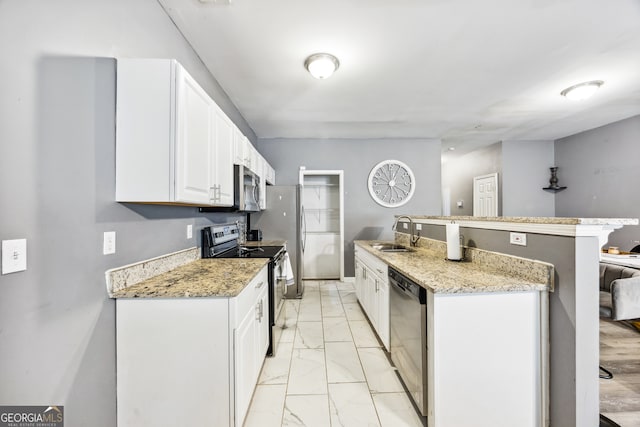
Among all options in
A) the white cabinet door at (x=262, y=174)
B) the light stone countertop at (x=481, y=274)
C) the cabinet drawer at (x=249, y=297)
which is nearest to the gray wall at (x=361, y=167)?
the white cabinet door at (x=262, y=174)

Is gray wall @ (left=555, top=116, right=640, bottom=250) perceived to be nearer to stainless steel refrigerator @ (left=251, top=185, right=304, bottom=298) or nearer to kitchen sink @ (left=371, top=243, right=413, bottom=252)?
kitchen sink @ (left=371, top=243, right=413, bottom=252)

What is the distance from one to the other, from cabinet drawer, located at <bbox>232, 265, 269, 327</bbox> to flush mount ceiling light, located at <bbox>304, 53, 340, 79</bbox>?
1868 mm

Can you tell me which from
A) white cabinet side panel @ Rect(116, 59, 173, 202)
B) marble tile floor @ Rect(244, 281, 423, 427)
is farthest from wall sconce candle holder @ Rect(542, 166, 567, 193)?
white cabinet side panel @ Rect(116, 59, 173, 202)

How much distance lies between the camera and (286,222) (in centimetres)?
395

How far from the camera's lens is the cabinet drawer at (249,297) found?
54.9 inches

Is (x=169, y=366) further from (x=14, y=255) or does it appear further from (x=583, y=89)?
(x=583, y=89)

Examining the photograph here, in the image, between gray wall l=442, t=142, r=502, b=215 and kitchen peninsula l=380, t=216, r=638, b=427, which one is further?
gray wall l=442, t=142, r=502, b=215

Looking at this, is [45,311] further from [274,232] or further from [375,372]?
[274,232]

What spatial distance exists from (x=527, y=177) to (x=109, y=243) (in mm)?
6680

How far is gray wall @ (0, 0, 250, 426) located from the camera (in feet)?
2.92

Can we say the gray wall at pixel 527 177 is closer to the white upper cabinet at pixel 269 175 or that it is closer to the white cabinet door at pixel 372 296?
the white cabinet door at pixel 372 296

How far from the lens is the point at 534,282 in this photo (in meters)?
1.47

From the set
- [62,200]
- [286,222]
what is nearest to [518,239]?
[62,200]

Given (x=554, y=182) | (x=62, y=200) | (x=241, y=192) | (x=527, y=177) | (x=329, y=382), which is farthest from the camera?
(x=527, y=177)
